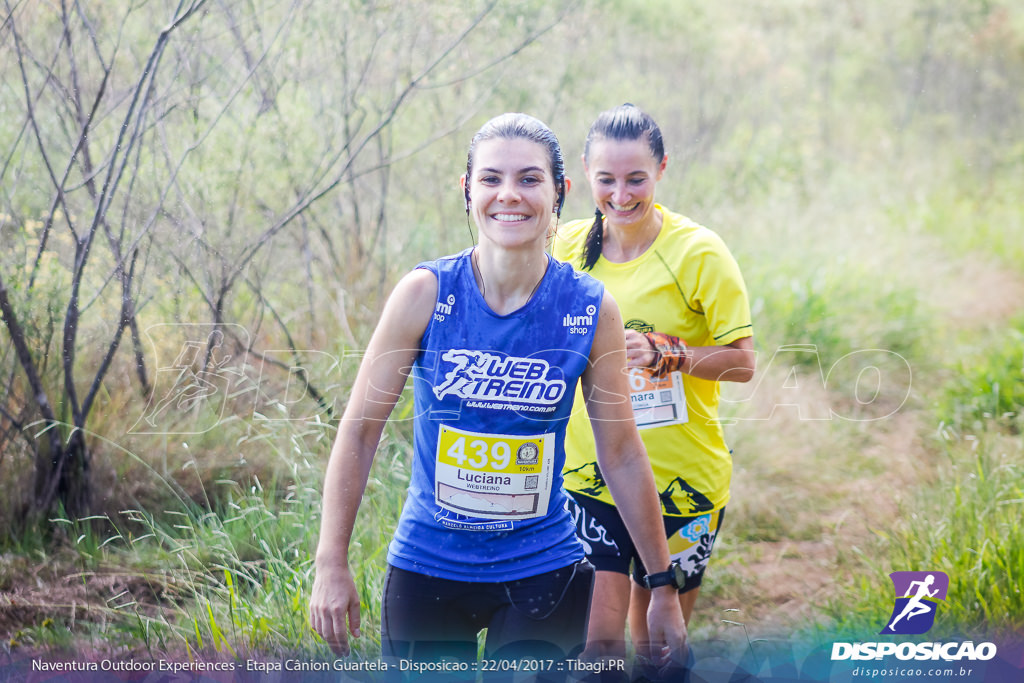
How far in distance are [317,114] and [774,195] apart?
12.1 ft

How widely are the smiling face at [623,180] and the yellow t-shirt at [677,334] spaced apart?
0.32 ft

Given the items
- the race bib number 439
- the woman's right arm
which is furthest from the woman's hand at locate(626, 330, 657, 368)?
the woman's right arm

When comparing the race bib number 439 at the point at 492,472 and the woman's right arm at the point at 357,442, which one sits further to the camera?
the race bib number 439 at the point at 492,472

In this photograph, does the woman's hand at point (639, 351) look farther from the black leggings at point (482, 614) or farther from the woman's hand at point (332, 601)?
the woman's hand at point (332, 601)

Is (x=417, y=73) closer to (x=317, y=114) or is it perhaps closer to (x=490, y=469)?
(x=317, y=114)

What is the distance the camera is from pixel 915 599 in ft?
8.57

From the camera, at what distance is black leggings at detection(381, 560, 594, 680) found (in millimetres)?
1793

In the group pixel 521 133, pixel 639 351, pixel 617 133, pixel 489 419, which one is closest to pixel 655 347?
pixel 639 351

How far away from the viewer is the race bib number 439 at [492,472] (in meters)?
1.78

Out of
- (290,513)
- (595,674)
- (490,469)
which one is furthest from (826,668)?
(290,513)

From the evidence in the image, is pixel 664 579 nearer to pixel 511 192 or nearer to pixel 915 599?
pixel 511 192

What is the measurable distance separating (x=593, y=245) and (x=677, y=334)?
34 cm

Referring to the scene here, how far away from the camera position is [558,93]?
3.91 m

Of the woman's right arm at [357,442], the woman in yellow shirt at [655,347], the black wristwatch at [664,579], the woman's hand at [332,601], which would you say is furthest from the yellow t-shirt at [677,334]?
the woman's hand at [332,601]
